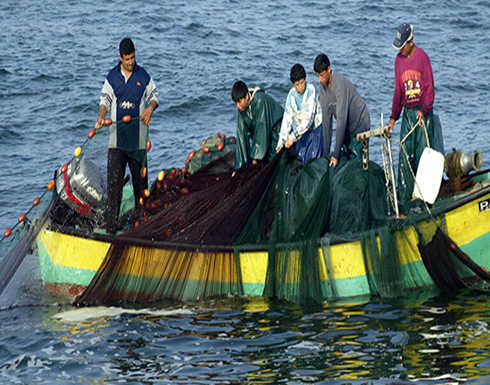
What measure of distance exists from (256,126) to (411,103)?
71.2 inches

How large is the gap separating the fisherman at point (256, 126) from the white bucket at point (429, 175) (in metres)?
1.86

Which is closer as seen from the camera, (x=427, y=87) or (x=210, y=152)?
(x=427, y=87)

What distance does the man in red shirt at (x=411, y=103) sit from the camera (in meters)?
8.66

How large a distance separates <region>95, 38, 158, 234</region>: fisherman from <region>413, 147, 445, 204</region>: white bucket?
10.2 ft

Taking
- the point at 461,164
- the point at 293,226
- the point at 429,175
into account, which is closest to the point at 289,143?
the point at 293,226

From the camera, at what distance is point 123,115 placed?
9242mm

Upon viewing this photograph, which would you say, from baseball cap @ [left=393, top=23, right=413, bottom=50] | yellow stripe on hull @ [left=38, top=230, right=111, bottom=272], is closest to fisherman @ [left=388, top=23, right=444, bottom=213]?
baseball cap @ [left=393, top=23, right=413, bottom=50]

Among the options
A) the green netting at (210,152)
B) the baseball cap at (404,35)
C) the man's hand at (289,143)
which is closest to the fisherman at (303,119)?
the man's hand at (289,143)

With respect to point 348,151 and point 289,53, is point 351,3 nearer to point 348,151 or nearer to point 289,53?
point 289,53

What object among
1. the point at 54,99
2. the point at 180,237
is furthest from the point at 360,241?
the point at 54,99

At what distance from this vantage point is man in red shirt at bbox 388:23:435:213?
8664 millimetres

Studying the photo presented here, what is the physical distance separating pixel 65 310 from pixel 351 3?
Result: 18947 mm

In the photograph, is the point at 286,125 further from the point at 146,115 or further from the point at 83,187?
the point at 83,187

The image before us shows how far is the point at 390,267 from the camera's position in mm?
8094
